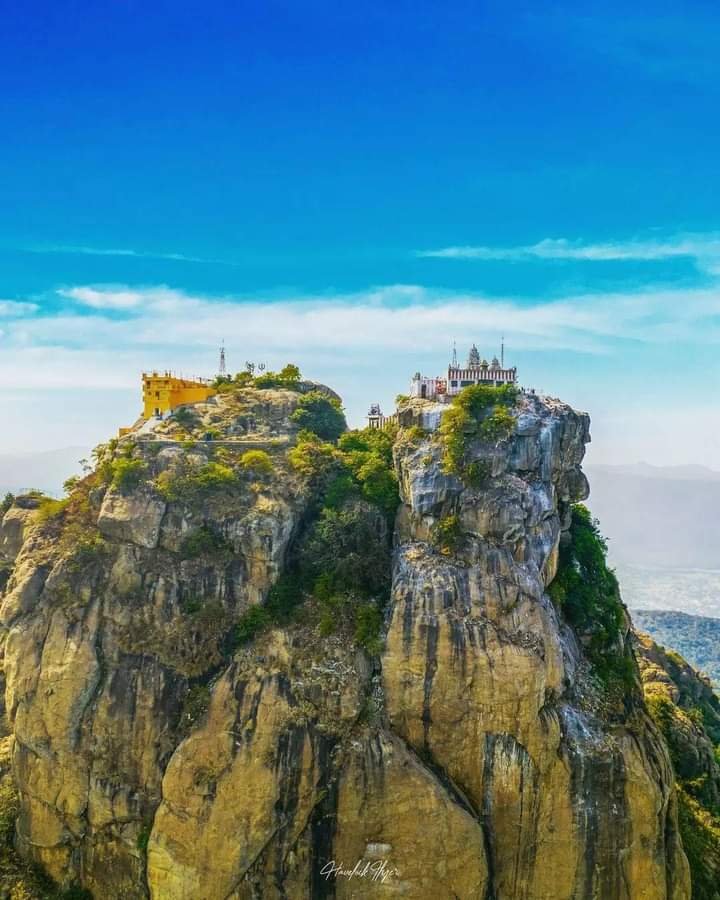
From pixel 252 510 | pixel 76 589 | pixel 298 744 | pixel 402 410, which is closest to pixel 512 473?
pixel 402 410

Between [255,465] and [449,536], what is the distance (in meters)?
12.7

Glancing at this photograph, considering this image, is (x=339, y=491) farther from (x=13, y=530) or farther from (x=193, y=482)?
(x=13, y=530)

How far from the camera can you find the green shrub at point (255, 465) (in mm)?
41750

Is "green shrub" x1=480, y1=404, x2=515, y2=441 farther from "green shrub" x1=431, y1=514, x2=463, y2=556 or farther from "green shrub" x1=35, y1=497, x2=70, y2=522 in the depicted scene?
"green shrub" x1=35, y1=497, x2=70, y2=522

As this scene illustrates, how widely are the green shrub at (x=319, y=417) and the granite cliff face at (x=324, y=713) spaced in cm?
924

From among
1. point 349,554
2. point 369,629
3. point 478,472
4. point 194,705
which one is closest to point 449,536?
point 478,472

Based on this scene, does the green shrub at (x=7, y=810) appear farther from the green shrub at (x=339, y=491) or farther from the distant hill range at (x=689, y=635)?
the distant hill range at (x=689, y=635)

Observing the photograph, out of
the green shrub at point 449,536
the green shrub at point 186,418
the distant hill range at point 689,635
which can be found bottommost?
the distant hill range at point 689,635

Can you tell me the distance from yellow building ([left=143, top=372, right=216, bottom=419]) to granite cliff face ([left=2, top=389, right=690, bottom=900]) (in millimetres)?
10802

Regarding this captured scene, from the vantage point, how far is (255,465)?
137 ft

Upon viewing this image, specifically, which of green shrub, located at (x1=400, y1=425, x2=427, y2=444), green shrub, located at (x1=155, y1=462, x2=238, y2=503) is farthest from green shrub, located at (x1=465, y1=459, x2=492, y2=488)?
green shrub, located at (x1=155, y1=462, x2=238, y2=503)

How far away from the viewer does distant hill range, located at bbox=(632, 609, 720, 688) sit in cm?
14375

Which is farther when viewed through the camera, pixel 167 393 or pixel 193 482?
pixel 167 393

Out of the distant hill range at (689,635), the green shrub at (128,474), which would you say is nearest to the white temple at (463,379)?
the green shrub at (128,474)
